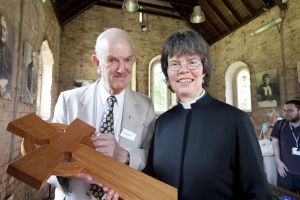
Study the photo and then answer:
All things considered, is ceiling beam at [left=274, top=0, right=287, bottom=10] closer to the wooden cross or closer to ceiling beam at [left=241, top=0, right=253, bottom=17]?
ceiling beam at [left=241, top=0, right=253, bottom=17]

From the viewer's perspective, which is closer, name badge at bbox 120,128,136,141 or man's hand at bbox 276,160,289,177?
name badge at bbox 120,128,136,141

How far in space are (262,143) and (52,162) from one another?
16.3 feet

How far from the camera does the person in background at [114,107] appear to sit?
1.34 m

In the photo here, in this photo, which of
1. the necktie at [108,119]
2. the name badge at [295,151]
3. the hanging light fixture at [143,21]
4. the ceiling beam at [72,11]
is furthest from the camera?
the hanging light fixture at [143,21]

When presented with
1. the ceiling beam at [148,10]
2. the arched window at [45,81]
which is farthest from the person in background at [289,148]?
the ceiling beam at [148,10]

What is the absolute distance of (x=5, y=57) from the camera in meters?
2.83

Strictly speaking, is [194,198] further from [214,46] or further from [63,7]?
[214,46]

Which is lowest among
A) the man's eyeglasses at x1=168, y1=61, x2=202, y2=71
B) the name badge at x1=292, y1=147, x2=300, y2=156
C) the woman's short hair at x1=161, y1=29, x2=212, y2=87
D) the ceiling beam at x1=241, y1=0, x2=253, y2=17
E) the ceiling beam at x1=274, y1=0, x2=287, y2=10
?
the name badge at x1=292, y1=147, x2=300, y2=156

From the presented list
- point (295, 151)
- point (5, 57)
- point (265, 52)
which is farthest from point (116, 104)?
point (265, 52)

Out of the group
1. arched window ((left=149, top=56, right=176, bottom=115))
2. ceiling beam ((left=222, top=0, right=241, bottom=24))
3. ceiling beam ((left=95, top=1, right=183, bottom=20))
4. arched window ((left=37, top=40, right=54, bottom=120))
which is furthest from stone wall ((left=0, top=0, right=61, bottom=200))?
ceiling beam ((left=222, top=0, right=241, bottom=24))

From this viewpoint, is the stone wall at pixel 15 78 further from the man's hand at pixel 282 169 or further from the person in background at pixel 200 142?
the man's hand at pixel 282 169

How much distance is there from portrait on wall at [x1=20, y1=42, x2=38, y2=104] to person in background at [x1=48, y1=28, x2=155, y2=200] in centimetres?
256

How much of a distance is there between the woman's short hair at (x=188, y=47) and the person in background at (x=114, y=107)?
29 centimetres

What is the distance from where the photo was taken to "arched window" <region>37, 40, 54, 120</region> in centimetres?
580
